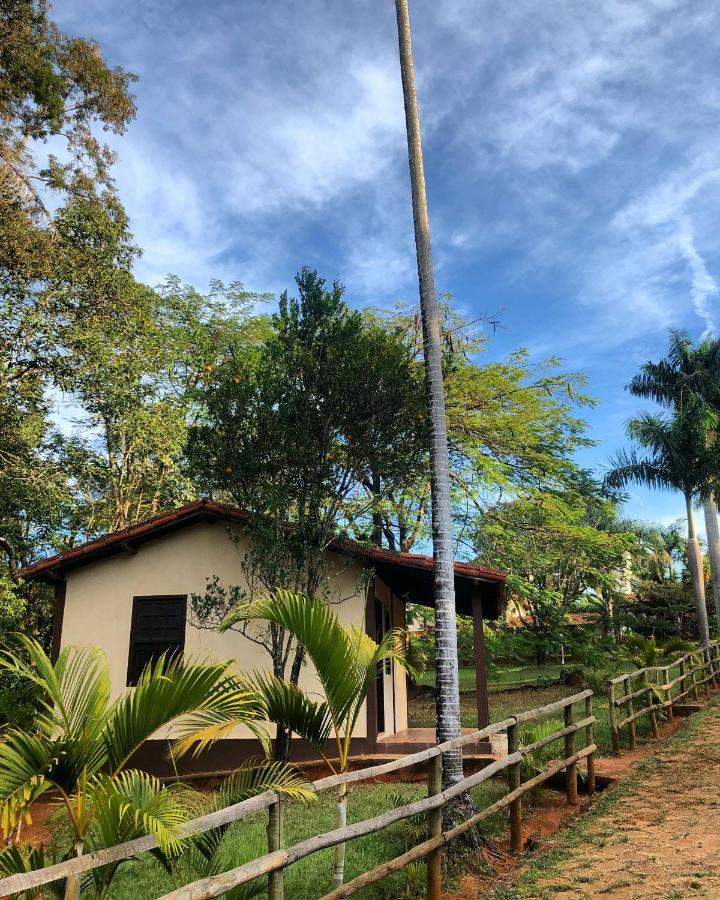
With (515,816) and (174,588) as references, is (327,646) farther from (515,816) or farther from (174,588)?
(174,588)

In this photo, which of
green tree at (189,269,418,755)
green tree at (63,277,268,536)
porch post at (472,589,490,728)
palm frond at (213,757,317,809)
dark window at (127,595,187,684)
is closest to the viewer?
palm frond at (213,757,317,809)

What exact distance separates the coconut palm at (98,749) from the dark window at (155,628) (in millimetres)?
7908

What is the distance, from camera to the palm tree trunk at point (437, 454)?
267 inches

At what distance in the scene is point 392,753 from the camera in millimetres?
10711

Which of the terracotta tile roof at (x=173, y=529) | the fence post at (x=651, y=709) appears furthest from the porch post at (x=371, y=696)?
the fence post at (x=651, y=709)

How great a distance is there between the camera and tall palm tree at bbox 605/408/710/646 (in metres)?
23.6

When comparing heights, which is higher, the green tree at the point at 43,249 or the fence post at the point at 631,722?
the green tree at the point at 43,249

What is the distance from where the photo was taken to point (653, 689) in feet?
39.0

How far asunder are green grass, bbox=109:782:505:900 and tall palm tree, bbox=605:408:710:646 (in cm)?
1833

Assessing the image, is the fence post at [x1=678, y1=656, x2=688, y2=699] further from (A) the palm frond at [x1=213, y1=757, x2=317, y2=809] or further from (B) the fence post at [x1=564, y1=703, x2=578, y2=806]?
(A) the palm frond at [x1=213, y1=757, x2=317, y2=809]

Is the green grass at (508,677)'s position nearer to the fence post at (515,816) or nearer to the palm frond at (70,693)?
Result: the fence post at (515,816)

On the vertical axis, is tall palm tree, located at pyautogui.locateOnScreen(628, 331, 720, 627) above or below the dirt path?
above

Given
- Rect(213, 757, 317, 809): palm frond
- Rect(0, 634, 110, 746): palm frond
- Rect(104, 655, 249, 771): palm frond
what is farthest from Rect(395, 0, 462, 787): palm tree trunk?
Rect(0, 634, 110, 746): palm frond

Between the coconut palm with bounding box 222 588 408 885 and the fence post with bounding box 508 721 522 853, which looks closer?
the coconut palm with bounding box 222 588 408 885
